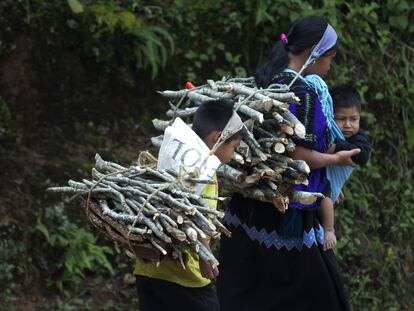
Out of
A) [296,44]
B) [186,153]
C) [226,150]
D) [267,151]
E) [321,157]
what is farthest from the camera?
[296,44]

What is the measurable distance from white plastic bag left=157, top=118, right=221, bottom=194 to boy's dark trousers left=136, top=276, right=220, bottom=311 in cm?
52

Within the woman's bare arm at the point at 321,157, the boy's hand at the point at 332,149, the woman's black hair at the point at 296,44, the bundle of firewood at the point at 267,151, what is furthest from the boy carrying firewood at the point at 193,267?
the boy's hand at the point at 332,149

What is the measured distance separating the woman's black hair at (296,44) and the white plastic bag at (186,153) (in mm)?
972

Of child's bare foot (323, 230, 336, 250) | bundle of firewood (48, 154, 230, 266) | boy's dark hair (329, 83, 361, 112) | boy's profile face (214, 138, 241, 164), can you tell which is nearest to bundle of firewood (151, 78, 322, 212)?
boy's profile face (214, 138, 241, 164)

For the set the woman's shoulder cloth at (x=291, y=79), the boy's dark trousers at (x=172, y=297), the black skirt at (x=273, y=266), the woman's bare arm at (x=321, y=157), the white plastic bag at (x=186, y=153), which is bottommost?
the black skirt at (x=273, y=266)

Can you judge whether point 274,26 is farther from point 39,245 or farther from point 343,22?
point 39,245

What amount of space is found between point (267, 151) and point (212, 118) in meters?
0.52

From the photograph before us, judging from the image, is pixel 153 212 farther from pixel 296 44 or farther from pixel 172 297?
pixel 296 44

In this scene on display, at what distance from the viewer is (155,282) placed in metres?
5.17

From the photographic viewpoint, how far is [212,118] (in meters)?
5.26

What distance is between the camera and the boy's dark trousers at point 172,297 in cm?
514

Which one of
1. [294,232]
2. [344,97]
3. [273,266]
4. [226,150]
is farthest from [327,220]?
[226,150]

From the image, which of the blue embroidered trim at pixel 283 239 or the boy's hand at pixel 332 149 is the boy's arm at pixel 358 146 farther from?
the blue embroidered trim at pixel 283 239

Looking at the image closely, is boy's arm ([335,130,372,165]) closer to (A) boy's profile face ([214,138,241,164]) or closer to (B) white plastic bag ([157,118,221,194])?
(A) boy's profile face ([214,138,241,164])
